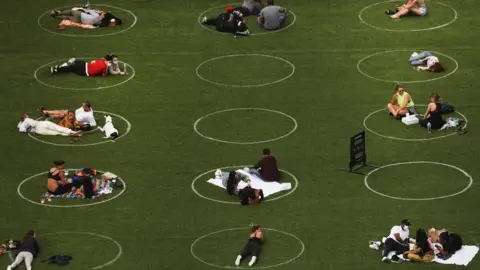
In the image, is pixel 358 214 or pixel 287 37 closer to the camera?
pixel 358 214

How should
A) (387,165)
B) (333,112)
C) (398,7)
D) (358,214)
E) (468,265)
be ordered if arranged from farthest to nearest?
1. (398,7)
2. (333,112)
3. (387,165)
4. (358,214)
5. (468,265)

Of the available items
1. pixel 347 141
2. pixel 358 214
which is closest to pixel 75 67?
pixel 347 141

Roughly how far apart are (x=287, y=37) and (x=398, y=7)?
543 cm

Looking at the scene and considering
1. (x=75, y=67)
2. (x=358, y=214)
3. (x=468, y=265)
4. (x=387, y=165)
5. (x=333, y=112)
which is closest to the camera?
(x=468, y=265)

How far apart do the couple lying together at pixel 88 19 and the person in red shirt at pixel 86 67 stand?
495cm

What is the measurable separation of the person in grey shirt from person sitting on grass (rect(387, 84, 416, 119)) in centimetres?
986

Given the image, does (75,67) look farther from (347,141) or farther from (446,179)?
(446,179)

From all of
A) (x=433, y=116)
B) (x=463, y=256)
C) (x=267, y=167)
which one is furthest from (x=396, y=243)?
(x=433, y=116)

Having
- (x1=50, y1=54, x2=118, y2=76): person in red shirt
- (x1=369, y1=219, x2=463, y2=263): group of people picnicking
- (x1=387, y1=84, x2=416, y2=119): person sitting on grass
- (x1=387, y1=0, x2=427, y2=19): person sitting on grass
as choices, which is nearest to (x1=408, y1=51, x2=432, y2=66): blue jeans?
(x1=387, y1=84, x2=416, y2=119): person sitting on grass

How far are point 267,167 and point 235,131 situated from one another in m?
5.03

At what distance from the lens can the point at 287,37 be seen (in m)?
67.6

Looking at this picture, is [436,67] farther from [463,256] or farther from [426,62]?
[463,256]

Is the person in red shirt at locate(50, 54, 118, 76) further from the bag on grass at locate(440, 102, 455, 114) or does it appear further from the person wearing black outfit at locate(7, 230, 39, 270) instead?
the person wearing black outfit at locate(7, 230, 39, 270)

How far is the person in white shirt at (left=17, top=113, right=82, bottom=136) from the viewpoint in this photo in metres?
58.6
